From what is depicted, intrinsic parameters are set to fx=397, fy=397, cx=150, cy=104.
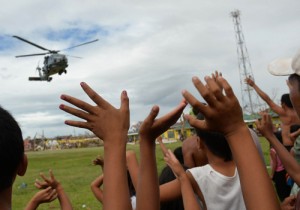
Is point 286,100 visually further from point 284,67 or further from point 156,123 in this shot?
point 156,123

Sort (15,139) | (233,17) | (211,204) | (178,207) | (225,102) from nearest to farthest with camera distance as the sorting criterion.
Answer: (225,102), (15,139), (211,204), (178,207), (233,17)

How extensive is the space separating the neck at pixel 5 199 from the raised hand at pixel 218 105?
2.75ft

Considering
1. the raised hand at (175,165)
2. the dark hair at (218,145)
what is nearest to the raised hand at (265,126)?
the dark hair at (218,145)

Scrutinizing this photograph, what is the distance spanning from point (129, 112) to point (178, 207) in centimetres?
129

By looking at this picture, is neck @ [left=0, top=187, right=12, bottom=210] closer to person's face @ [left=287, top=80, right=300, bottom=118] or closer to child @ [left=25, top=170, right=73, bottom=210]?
child @ [left=25, top=170, right=73, bottom=210]

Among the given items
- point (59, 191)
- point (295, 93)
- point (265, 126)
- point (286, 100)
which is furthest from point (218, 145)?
point (286, 100)

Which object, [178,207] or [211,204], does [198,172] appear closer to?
[211,204]

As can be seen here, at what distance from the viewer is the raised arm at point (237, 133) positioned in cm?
143

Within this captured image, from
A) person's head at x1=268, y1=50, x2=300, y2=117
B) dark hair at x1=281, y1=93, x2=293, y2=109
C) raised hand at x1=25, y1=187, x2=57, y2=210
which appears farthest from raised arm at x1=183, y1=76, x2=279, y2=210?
dark hair at x1=281, y1=93, x2=293, y2=109

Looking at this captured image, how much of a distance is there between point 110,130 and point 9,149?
42 centimetres

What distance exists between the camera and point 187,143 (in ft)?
11.3

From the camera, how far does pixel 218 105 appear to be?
1.44 meters

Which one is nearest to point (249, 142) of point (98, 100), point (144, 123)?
point (144, 123)

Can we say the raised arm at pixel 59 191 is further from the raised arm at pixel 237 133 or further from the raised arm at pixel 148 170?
the raised arm at pixel 237 133
